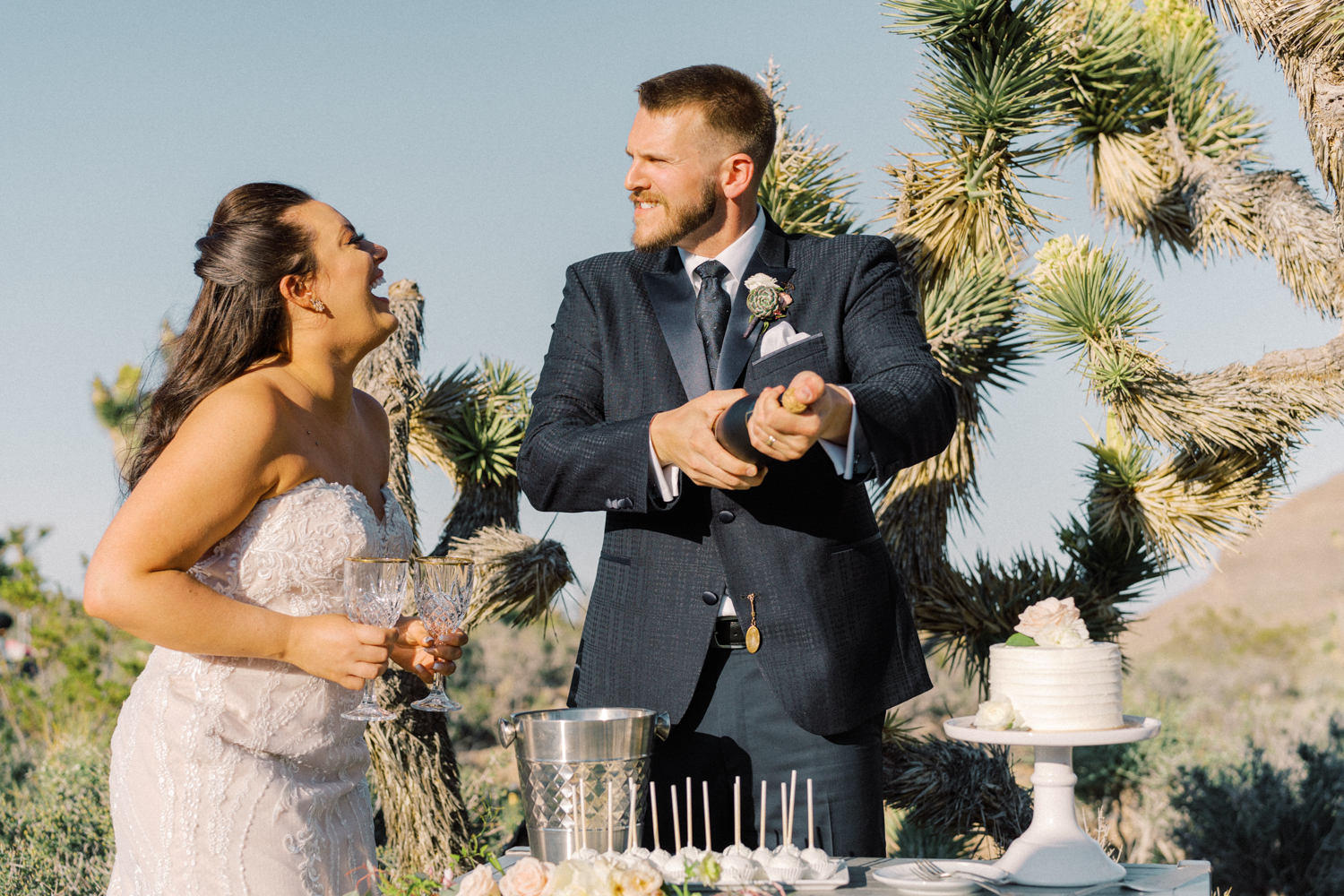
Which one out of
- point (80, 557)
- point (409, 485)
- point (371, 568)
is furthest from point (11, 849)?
point (371, 568)

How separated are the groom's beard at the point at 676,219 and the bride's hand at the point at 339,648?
91 centimetres

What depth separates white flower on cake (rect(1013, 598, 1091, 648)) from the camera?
1955 mm

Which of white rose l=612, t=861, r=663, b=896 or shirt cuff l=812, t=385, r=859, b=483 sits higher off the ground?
shirt cuff l=812, t=385, r=859, b=483

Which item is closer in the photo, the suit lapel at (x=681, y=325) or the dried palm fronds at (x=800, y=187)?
the suit lapel at (x=681, y=325)

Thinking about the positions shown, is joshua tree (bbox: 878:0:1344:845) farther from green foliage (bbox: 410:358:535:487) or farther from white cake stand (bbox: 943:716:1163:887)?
white cake stand (bbox: 943:716:1163:887)

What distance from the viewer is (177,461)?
2195 mm

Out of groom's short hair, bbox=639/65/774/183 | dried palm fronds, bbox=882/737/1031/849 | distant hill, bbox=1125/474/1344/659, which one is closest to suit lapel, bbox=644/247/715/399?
groom's short hair, bbox=639/65/774/183

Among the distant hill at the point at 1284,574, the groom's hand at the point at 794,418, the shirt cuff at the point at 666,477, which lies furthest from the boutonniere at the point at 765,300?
the distant hill at the point at 1284,574

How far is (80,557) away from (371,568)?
30.0ft

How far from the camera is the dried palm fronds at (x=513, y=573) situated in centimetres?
538

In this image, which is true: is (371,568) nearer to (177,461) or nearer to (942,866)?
(177,461)

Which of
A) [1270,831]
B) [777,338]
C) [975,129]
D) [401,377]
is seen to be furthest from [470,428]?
[1270,831]

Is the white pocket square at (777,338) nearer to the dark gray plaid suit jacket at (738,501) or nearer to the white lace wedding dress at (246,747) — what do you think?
the dark gray plaid suit jacket at (738,501)

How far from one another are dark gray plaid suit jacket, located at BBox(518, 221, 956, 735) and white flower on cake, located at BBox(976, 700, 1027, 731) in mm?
346
